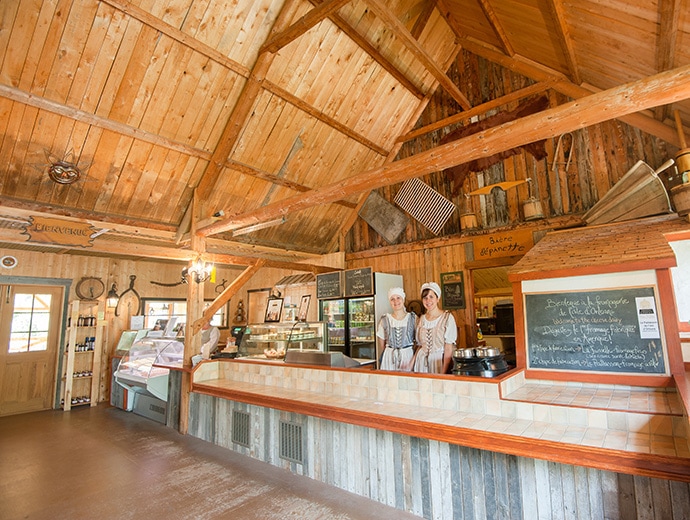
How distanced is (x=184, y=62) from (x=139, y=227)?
2.69 metres

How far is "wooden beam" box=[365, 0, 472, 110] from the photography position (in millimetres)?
4477

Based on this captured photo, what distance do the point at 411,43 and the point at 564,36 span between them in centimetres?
188

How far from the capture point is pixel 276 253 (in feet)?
25.5

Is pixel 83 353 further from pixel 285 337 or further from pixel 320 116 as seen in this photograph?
pixel 320 116

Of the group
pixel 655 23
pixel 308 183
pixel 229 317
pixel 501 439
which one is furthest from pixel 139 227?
pixel 655 23

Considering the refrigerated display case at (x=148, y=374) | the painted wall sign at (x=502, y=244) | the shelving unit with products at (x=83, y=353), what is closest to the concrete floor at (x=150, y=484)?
the refrigerated display case at (x=148, y=374)

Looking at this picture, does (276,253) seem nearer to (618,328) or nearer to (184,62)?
(184,62)

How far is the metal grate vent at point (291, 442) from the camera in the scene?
3844 mm

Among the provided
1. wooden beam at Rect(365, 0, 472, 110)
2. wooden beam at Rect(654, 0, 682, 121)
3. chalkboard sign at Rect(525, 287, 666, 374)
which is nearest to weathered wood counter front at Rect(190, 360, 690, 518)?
chalkboard sign at Rect(525, 287, 666, 374)

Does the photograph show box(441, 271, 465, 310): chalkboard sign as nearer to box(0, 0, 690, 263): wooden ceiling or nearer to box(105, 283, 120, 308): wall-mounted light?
box(0, 0, 690, 263): wooden ceiling

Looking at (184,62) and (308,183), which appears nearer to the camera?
(184,62)

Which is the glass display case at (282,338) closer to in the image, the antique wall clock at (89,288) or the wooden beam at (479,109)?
the antique wall clock at (89,288)

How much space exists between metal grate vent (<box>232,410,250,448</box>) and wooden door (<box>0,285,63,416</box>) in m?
5.11

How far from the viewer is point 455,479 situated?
9.12 feet
